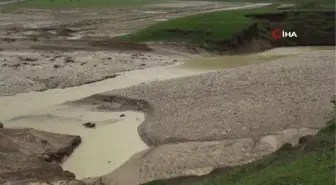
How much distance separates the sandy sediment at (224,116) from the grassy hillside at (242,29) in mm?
17375

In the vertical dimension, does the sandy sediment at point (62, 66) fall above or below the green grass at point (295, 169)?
below

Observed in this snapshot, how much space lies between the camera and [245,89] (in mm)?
31141

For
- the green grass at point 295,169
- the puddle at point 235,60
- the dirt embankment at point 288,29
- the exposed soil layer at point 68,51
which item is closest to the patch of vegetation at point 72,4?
the exposed soil layer at point 68,51

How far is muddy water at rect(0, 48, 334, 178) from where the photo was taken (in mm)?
21656

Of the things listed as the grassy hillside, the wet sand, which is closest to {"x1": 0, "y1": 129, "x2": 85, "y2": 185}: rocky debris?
the wet sand

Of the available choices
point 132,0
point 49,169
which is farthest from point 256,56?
point 132,0

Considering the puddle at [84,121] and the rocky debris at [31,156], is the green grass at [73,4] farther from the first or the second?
the rocky debris at [31,156]

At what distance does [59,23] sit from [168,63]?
3157cm

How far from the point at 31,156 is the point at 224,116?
970 cm

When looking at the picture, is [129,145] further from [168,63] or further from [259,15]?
[259,15]

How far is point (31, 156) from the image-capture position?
20531 mm

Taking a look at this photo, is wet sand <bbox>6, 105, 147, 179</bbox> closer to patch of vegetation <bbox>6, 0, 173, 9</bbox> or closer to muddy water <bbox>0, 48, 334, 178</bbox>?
muddy water <bbox>0, 48, 334, 178</bbox>

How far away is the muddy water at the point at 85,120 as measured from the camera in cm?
2166

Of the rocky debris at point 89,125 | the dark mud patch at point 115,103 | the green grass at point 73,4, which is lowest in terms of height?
the dark mud patch at point 115,103
